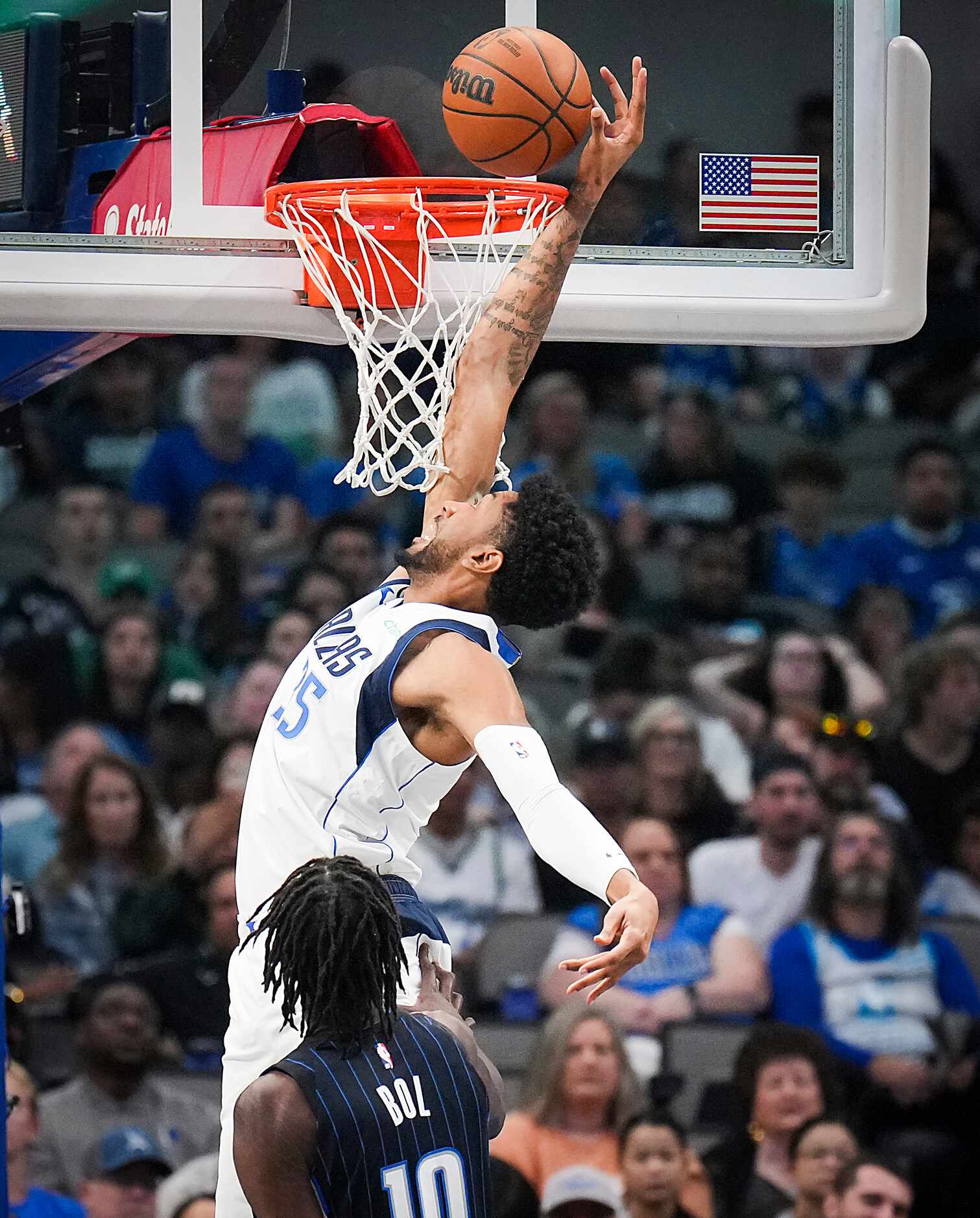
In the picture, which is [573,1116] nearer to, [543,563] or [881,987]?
[881,987]

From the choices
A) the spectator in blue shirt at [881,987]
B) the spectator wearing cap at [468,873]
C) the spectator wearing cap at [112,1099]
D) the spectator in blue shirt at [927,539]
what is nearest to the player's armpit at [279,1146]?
the spectator wearing cap at [112,1099]

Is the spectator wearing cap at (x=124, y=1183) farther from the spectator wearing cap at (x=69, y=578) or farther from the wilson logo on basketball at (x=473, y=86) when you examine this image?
the wilson logo on basketball at (x=473, y=86)

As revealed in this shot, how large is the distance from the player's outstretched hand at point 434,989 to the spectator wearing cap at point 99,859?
3090mm

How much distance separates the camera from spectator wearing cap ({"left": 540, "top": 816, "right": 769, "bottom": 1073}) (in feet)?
20.1

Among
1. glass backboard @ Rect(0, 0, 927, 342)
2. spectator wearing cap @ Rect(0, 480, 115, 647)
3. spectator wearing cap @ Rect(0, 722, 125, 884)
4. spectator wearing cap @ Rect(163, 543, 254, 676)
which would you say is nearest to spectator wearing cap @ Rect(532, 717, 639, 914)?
spectator wearing cap @ Rect(163, 543, 254, 676)

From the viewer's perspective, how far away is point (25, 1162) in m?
5.64

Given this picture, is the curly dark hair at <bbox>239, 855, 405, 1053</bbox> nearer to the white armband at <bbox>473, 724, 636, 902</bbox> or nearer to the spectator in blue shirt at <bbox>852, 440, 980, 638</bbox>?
the white armband at <bbox>473, 724, 636, 902</bbox>

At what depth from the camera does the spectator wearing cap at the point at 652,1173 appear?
5582mm

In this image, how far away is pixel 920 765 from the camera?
→ 698 centimetres

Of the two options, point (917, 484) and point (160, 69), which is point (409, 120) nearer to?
point (160, 69)

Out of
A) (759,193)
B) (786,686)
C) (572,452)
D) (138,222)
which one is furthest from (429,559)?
(572,452)

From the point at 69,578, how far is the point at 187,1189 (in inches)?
111

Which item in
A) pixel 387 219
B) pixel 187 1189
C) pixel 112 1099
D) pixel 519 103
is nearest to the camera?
pixel 519 103

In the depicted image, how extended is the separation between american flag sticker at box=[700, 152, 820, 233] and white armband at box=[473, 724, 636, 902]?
1.86m
